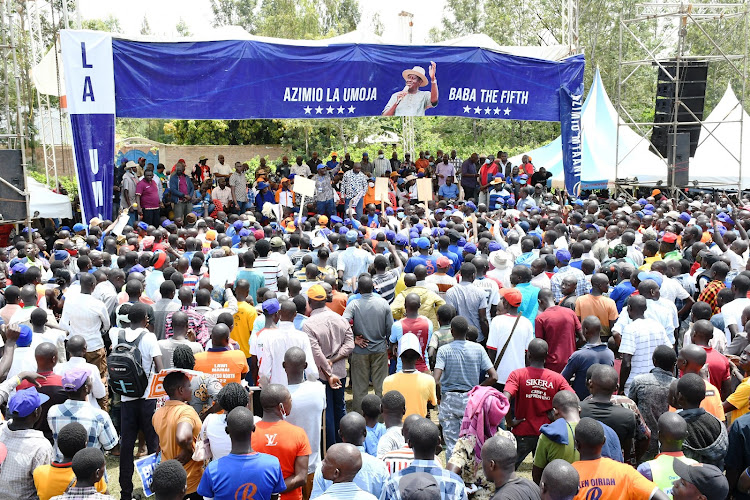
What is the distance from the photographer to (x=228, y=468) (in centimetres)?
417

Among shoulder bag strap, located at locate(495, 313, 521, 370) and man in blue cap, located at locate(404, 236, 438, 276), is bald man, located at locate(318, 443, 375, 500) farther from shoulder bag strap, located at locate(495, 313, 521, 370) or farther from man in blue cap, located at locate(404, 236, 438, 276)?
man in blue cap, located at locate(404, 236, 438, 276)

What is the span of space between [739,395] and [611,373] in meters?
1.11

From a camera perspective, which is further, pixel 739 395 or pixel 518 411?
pixel 518 411

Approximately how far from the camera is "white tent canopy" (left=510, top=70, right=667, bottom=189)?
72.0ft

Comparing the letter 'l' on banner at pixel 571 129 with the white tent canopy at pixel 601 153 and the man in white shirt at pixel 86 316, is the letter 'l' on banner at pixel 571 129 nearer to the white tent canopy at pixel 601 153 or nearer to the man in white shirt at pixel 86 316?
the white tent canopy at pixel 601 153

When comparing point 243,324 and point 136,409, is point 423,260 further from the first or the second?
point 136,409

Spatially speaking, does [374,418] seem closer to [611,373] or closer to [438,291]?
[611,373]

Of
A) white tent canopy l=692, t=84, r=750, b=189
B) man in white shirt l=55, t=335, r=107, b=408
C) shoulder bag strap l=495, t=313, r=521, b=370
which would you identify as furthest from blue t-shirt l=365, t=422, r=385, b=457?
white tent canopy l=692, t=84, r=750, b=189

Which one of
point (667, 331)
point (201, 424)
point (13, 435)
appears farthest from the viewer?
point (667, 331)

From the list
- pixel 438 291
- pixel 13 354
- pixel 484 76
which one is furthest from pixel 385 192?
pixel 13 354

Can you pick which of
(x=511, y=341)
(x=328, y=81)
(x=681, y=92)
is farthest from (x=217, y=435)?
(x=681, y=92)

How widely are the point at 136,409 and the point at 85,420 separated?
1.01m

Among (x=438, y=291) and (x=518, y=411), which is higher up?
(x=438, y=291)

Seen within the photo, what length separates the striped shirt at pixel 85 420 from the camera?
508 centimetres
